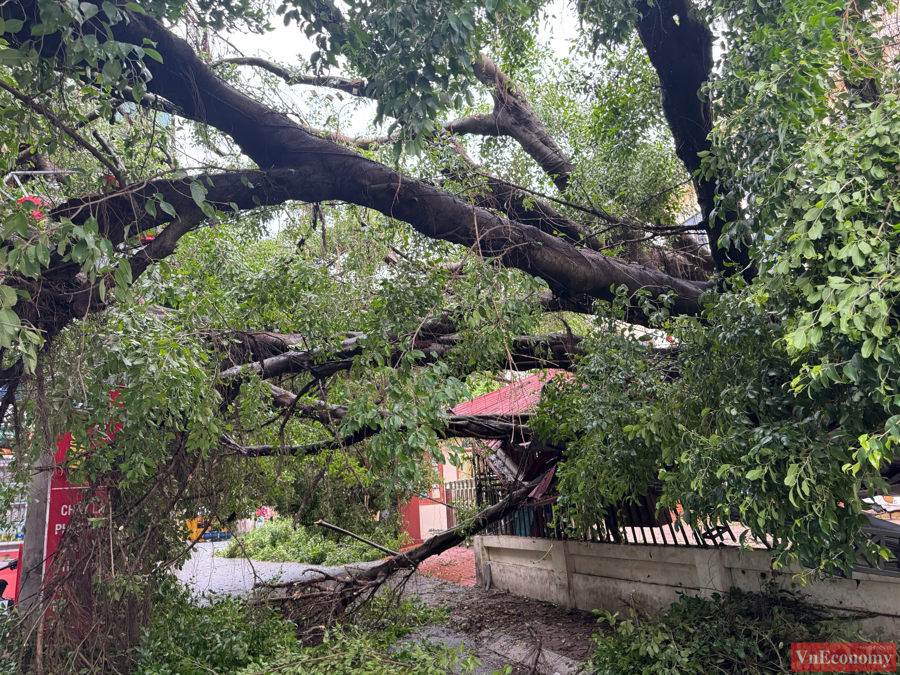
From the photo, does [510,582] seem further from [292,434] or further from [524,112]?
[524,112]

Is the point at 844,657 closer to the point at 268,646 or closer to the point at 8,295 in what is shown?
the point at 268,646

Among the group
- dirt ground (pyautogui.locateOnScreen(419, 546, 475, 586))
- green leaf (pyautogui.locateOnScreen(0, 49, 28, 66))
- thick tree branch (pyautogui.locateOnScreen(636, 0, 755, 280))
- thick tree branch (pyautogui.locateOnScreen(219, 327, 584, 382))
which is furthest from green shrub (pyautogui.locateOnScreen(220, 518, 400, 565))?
green leaf (pyautogui.locateOnScreen(0, 49, 28, 66))

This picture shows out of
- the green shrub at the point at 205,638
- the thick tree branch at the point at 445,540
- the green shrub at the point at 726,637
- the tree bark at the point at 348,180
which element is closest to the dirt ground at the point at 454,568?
the thick tree branch at the point at 445,540

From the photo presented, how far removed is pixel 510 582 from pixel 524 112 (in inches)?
296

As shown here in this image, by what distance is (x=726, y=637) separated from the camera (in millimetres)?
4938

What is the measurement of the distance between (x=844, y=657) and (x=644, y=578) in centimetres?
298

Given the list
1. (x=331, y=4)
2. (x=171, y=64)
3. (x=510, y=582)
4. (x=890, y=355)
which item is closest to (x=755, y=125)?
(x=890, y=355)

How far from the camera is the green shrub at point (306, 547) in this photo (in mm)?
15664

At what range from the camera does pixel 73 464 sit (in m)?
5.28

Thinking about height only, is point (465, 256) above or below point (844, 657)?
above

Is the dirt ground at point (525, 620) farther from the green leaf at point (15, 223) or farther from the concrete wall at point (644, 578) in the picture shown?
the green leaf at point (15, 223)

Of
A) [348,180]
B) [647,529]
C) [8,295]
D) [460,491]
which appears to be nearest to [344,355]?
[348,180]

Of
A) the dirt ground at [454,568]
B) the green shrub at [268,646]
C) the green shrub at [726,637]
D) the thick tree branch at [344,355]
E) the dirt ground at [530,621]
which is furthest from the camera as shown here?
the dirt ground at [454,568]

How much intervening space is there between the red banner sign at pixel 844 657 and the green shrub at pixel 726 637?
0.07m
